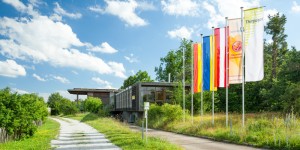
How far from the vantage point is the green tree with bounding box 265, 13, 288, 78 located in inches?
2297

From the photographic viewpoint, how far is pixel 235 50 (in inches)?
940

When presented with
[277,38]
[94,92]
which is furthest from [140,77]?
[277,38]

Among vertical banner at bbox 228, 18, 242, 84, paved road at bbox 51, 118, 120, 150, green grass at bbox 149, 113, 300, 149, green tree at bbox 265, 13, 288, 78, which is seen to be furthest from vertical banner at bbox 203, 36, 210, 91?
green tree at bbox 265, 13, 288, 78

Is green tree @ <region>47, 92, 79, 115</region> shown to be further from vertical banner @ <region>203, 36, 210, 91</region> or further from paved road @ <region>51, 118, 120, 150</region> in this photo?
vertical banner @ <region>203, 36, 210, 91</region>

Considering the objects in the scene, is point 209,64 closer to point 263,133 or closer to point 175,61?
point 263,133

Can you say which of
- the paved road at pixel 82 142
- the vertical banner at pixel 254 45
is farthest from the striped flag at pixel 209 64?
the paved road at pixel 82 142

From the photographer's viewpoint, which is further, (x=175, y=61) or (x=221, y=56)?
(x=175, y=61)

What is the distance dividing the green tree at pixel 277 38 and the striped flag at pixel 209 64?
3463 centimetres

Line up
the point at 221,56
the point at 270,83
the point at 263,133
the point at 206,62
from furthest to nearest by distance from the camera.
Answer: the point at 270,83
the point at 206,62
the point at 221,56
the point at 263,133

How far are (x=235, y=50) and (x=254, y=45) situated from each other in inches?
89.7

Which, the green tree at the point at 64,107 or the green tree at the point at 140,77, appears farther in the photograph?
the green tree at the point at 140,77

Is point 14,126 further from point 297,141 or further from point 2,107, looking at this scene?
point 297,141

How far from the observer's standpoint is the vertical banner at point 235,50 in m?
23.6

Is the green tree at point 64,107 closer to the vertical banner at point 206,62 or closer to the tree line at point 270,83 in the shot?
the tree line at point 270,83
